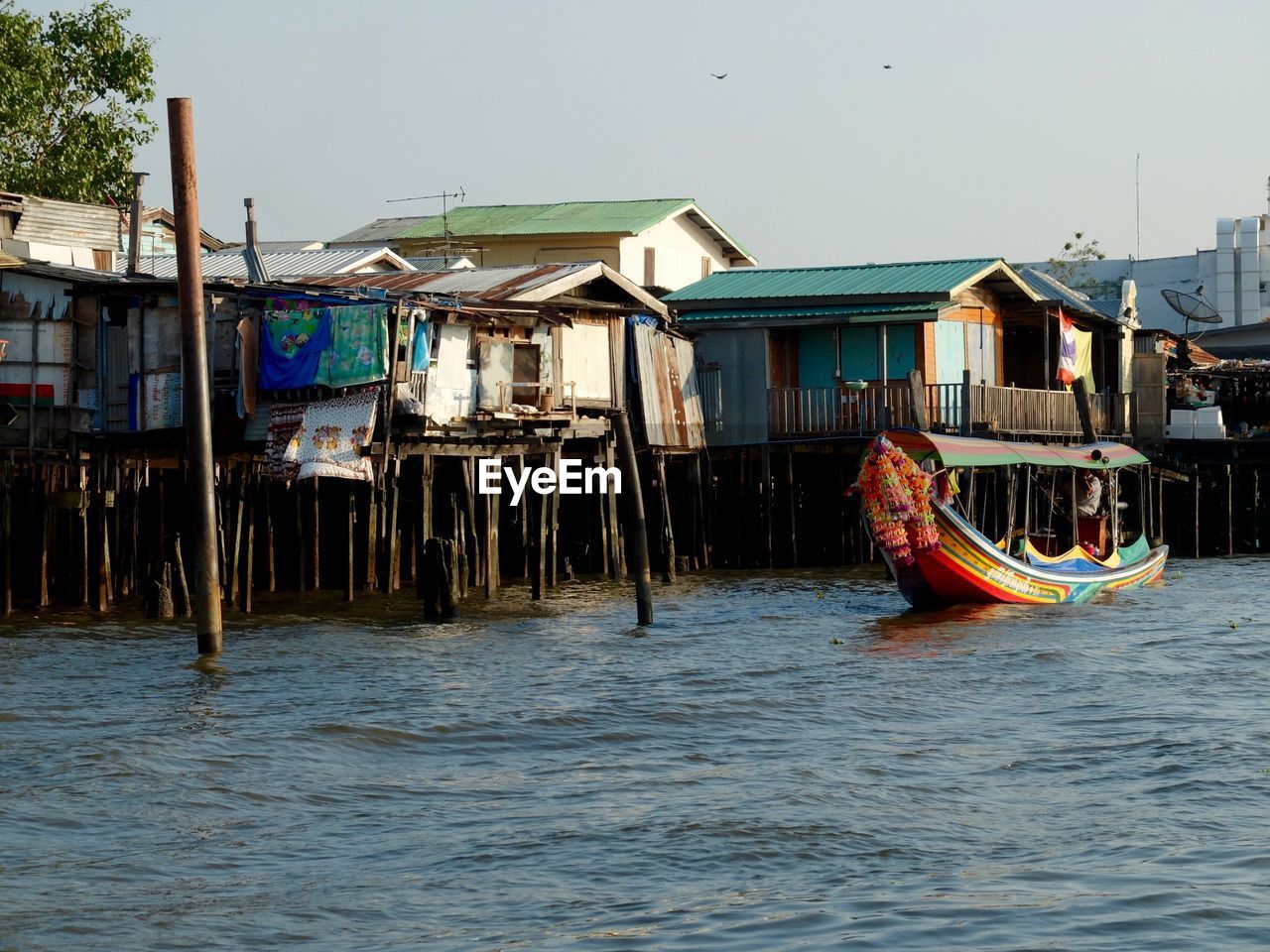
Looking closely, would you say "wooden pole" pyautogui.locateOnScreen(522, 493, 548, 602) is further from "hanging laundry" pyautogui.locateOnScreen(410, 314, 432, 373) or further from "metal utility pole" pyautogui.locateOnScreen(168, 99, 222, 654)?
"metal utility pole" pyautogui.locateOnScreen(168, 99, 222, 654)

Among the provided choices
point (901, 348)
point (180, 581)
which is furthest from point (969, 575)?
point (180, 581)

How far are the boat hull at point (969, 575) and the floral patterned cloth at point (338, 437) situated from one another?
7293 mm

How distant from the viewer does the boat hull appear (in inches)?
909

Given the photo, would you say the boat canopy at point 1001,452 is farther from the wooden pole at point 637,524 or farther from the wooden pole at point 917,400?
the wooden pole at point 637,524

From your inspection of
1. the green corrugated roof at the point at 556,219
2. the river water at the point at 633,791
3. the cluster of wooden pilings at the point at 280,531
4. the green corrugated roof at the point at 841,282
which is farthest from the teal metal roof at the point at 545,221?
the river water at the point at 633,791

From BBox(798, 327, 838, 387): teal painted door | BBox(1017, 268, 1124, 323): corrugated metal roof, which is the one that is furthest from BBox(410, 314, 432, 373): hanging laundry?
BBox(1017, 268, 1124, 323): corrugated metal roof

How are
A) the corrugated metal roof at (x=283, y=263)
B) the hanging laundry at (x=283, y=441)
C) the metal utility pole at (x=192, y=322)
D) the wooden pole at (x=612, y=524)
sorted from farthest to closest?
the corrugated metal roof at (x=283, y=263) → the wooden pole at (x=612, y=524) → the hanging laundry at (x=283, y=441) → the metal utility pole at (x=192, y=322)

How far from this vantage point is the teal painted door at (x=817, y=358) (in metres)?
32.2

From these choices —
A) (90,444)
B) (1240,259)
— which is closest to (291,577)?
(90,444)

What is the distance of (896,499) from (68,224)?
58.3ft

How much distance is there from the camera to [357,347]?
75.4 ft

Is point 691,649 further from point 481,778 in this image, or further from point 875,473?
point 481,778

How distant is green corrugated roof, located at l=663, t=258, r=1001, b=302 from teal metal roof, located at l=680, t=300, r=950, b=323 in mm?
242

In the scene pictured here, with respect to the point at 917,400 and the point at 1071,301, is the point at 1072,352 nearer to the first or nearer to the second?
the point at 1071,301
